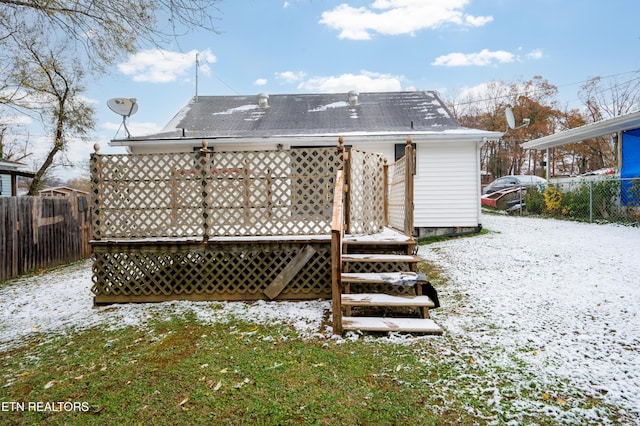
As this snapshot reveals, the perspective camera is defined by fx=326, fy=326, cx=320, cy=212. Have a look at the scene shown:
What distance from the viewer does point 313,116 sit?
10969 millimetres

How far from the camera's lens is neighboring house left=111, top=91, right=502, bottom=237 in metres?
8.61

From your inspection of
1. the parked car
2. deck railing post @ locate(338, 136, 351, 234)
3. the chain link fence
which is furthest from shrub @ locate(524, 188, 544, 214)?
deck railing post @ locate(338, 136, 351, 234)

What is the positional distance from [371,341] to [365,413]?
106 centimetres

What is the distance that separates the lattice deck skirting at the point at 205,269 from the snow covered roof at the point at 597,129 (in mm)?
10596

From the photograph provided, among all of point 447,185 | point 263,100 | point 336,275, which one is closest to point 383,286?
point 336,275

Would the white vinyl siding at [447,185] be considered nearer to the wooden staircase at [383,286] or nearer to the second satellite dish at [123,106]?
the wooden staircase at [383,286]

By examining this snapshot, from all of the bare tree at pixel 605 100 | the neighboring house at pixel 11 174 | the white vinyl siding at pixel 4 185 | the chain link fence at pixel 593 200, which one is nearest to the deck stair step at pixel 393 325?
the chain link fence at pixel 593 200

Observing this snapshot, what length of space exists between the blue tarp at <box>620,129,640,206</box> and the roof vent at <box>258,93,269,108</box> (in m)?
11.5

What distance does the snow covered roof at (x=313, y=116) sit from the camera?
921 cm

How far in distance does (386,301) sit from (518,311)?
1.62m

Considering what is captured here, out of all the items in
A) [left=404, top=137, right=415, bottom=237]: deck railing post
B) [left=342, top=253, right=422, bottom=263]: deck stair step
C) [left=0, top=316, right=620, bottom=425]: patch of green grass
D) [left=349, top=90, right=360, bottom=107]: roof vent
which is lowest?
[left=0, top=316, right=620, bottom=425]: patch of green grass

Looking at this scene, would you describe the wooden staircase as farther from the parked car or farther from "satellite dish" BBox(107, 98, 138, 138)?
the parked car

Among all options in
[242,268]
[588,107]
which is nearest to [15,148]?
[242,268]

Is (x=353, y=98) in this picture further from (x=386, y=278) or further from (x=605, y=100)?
(x=605, y=100)
